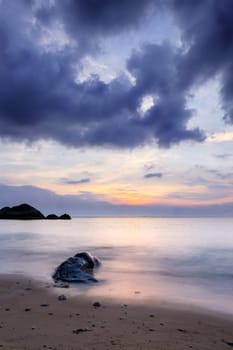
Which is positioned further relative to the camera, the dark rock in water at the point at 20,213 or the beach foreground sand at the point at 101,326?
the dark rock in water at the point at 20,213

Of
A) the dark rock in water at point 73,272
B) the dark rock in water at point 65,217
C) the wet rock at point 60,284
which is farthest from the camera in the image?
the dark rock in water at point 65,217

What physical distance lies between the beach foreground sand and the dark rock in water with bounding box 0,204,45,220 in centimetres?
15354

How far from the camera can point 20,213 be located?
513 feet

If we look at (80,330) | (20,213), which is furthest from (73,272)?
(20,213)

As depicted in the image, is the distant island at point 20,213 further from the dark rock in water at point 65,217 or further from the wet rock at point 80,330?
the wet rock at point 80,330

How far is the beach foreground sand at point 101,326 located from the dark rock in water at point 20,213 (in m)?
154

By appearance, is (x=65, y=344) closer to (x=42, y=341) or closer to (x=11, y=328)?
(x=42, y=341)

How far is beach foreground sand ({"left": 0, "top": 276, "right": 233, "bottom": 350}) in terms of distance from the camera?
5.87 meters

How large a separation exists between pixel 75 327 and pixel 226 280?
10.8m

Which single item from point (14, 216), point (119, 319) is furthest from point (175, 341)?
point (14, 216)

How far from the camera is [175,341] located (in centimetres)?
615

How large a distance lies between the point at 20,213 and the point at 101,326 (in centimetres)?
15720

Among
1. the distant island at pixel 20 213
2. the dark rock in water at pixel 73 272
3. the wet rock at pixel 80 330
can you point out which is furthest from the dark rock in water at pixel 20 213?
the wet rock at pixel 80 330

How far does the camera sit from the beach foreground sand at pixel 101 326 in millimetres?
5867
